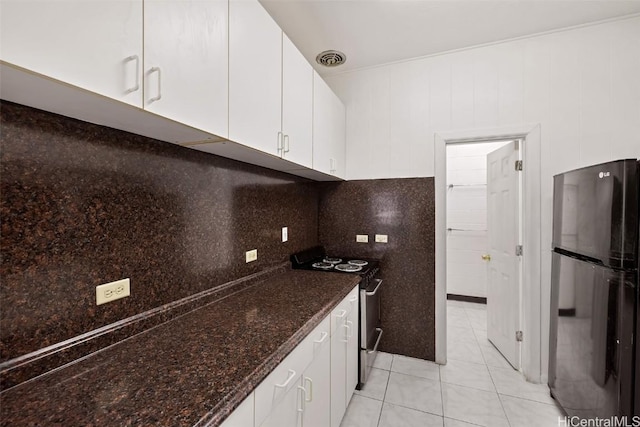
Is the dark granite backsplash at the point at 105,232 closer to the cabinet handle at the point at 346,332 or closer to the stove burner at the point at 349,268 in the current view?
the stove burner at the point at 349,268

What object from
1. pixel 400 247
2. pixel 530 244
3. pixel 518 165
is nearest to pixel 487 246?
pixel 530 244

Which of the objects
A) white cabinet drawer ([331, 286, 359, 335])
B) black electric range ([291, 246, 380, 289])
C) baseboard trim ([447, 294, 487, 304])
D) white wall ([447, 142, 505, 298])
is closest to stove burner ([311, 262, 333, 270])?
black electric range ([291, 246, 380, 289])

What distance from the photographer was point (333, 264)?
2363 millimetres

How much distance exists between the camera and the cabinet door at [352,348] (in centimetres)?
179

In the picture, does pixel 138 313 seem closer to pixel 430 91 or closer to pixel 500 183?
pixel 430 91

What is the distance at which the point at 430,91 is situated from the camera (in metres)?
2.46

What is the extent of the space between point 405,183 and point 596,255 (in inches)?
54.1

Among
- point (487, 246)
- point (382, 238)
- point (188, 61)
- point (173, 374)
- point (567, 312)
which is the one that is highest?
point (188, 61)

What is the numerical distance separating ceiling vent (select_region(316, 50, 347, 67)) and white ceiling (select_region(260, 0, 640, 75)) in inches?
2.5

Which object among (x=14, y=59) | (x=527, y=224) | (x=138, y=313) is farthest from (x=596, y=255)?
(x=14, y=59)

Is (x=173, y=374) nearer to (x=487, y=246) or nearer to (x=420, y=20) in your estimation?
(x=420, y=20)

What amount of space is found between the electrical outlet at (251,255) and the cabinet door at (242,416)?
1030 millimetres

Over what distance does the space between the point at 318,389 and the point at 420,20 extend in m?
2.47

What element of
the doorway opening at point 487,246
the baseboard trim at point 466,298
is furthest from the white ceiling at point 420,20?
the baseboard trim at point 466,298
